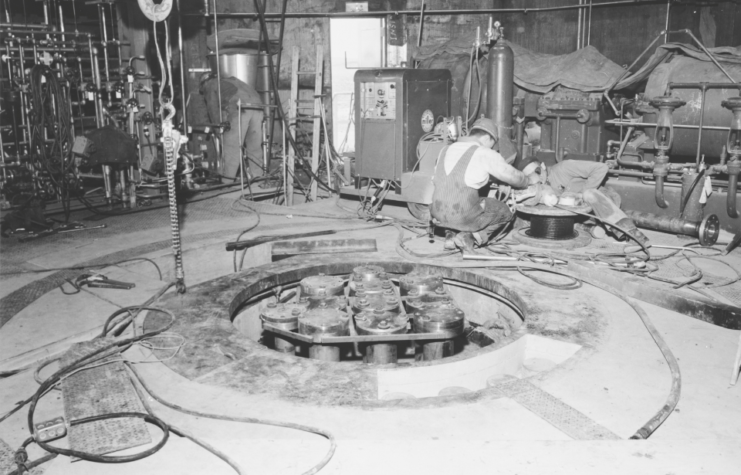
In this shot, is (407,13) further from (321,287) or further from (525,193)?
(321,287)

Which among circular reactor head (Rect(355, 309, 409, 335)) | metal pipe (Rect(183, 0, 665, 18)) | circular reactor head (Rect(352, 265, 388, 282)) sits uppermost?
metal pipe (Rect(183, 0, 665, 18))

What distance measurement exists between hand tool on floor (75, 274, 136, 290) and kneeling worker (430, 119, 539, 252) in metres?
3.06

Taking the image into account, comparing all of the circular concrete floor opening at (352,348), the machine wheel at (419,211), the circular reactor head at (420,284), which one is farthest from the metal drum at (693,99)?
the circular reactor head at (420,284)

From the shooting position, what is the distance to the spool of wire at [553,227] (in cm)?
673

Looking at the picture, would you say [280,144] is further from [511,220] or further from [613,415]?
[613,415]

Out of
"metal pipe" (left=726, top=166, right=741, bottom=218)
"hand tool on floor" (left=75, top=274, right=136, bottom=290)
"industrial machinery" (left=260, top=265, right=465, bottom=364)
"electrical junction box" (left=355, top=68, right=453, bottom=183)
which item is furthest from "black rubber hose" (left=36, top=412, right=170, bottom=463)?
"metal pipe" (left=726, top=166, right=741, bottom=218)

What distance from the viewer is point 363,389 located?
363cm

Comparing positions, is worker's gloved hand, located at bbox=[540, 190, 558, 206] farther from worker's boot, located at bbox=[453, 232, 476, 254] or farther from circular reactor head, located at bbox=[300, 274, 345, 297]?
circular reactor head, located at bbox=[300, 274, 345, 297]

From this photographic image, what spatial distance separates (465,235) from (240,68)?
7.44 m

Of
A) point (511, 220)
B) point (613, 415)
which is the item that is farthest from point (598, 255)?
point (613, 415)

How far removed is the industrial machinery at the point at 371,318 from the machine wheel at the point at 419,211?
223cm

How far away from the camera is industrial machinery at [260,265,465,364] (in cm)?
488

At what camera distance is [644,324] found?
4.53 metres

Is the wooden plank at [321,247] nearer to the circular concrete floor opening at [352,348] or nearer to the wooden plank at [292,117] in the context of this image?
the circular concrete floor opening at [352,348]
